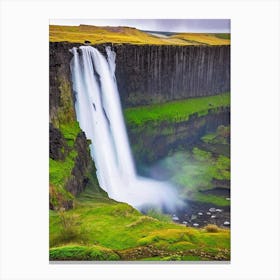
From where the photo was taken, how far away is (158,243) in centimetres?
696

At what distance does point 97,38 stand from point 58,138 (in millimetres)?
1056

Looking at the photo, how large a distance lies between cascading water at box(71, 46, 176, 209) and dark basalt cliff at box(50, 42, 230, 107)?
113mm

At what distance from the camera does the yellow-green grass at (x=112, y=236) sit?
22.8 feet

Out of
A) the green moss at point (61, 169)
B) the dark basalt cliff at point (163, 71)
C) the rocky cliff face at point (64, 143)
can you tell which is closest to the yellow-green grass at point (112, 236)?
the rocky cliff face at point (64, 143)

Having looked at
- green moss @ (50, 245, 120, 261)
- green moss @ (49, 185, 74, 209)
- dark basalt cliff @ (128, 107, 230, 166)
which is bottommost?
green moss @ (50, 245, 120, 261)

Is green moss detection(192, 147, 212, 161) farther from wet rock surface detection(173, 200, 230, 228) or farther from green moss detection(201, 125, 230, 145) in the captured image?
wet rock surface detection(173, 200, 230, 228)

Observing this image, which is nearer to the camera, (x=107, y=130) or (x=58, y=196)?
(x=58, y=196)

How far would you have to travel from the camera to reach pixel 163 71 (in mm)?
7109

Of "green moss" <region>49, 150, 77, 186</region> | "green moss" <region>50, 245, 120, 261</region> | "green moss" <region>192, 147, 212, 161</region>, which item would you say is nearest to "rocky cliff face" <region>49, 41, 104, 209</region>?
"green moss" <region>49, 150, 77, 186</region>

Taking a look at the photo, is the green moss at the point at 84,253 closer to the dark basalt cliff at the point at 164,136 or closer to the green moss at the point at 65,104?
the dark basalt cliff at the point at 164,136

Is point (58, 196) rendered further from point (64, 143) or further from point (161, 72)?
point (161, 72)

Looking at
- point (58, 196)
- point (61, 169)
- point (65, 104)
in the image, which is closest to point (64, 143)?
point (61, 169)

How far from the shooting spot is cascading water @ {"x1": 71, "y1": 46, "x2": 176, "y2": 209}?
278 inches

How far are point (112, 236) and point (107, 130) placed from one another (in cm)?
105
